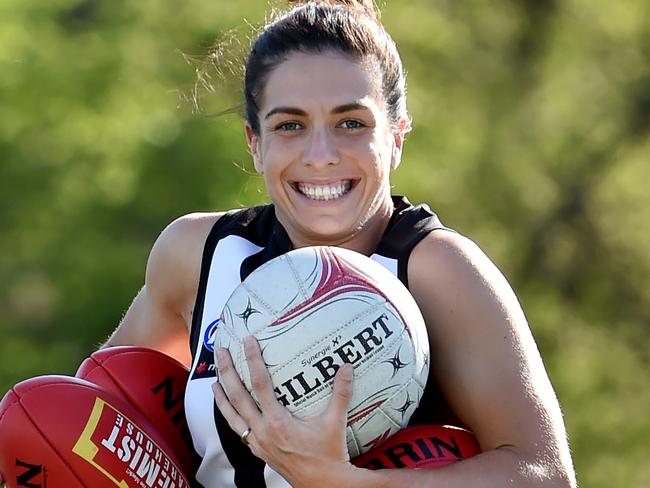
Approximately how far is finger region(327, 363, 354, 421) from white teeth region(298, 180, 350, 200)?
2.14ft

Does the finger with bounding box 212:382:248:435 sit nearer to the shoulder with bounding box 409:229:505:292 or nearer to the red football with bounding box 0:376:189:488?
the red football with bounding box 0:376:189:488

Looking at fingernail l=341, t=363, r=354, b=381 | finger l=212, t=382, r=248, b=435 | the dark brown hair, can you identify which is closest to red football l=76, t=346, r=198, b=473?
finger l=212, t=382, r=248, b=435

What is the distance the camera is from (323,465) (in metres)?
2.95

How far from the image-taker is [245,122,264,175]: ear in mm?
3621

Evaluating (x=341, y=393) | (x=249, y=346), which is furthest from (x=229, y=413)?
(x=341, y=393)

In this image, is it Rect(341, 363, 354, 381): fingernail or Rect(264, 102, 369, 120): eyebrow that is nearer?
Rect(341, 363, 354, 381): fingernail

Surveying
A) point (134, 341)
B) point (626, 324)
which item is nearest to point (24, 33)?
point (626, 324)

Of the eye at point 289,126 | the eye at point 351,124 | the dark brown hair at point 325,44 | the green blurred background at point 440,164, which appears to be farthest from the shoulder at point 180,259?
the green blurred background at point 440,164

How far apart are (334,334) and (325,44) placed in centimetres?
88

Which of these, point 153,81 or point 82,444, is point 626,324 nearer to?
point 153,81

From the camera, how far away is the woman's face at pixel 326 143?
3381 millimetres

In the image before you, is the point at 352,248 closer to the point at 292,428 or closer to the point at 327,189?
the point at 327,189

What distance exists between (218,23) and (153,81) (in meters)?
0.72

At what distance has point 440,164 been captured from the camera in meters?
10.8
